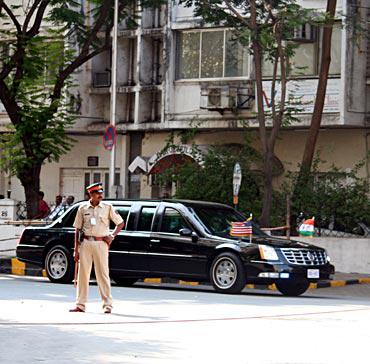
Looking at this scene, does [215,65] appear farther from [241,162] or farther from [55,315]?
[55,315]

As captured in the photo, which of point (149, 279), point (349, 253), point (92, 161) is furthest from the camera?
point (92, 161)

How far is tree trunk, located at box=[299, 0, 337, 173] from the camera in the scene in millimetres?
33250

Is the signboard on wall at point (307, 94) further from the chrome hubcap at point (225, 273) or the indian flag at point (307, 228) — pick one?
the chrome hubcap at point (225, 273)

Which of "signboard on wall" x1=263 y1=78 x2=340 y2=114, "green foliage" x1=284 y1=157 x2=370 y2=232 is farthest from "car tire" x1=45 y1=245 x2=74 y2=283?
"signboard on wall" x1=263 y1=78 x2=340 y2=114

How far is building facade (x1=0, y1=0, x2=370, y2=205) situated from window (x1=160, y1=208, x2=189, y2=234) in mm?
12346

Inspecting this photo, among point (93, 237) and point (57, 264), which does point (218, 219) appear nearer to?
point (57, 264)

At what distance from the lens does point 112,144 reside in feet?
114

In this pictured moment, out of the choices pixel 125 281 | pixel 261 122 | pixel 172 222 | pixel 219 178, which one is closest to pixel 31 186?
pixel 219 178

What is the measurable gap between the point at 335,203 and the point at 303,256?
7833 mm

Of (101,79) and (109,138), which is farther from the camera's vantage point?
(101,79)

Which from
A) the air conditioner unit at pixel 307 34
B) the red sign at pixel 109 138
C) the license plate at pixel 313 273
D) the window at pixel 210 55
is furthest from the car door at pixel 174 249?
the window at pixel 210 55

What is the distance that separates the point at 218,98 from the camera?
128 feet

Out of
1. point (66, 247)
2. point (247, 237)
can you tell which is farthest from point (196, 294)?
point (66, 247)

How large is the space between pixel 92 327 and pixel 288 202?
590 inches
